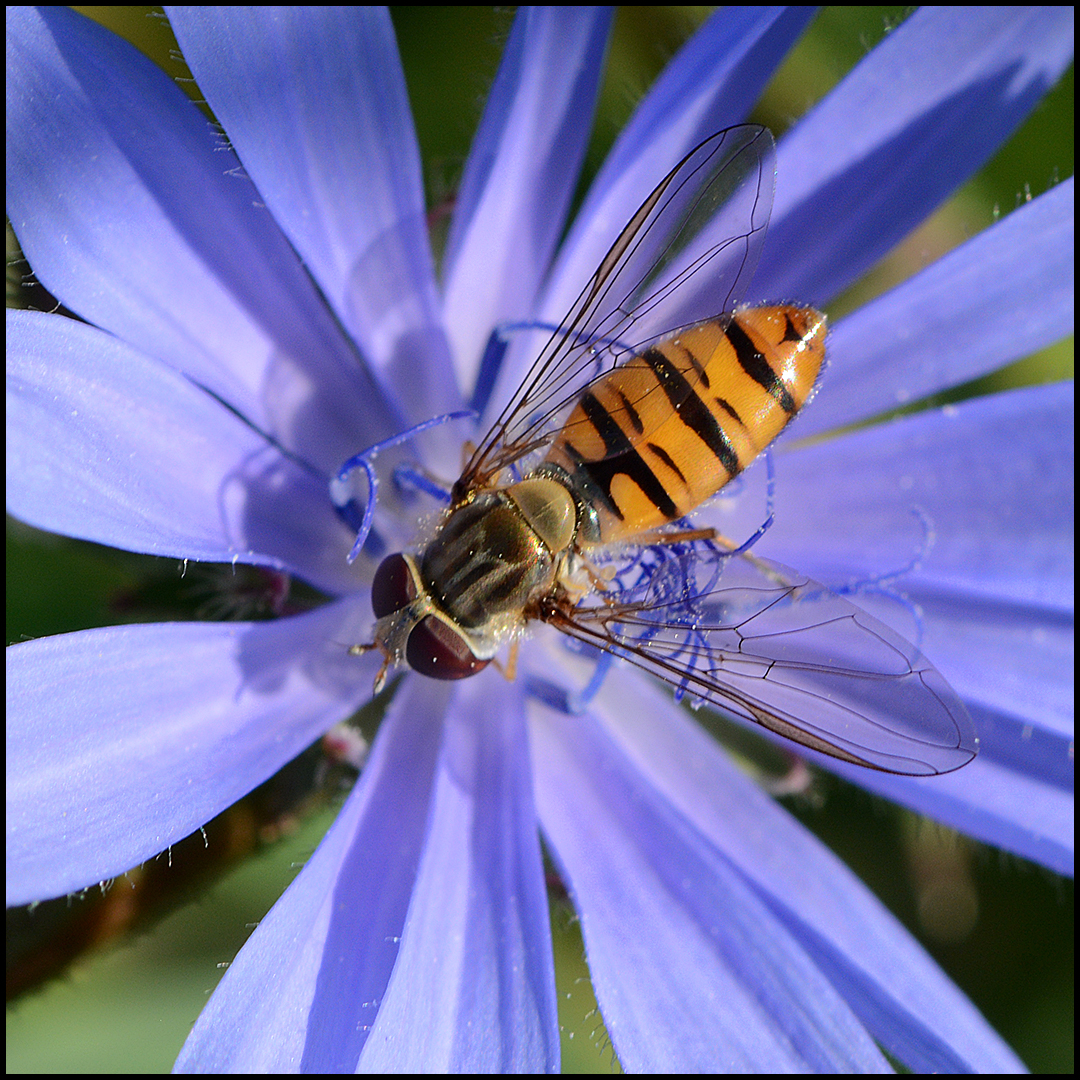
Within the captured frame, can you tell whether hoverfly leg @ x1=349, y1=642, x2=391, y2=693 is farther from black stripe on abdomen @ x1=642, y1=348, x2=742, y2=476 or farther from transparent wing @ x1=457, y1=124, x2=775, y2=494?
black stripe on abdomen @ x1=642, y1=348, x2=742, y2=476

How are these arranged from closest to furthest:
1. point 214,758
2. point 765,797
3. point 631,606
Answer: point 214,758, point 631,606, point 765,797

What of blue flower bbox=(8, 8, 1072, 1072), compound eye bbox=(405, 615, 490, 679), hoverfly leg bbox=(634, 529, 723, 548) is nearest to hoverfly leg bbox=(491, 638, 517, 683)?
blue flower bbox=(8, 8, 1072, 1072)

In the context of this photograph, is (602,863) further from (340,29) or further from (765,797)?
(340,29)

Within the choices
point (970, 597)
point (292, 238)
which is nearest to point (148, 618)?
point (292, 238)

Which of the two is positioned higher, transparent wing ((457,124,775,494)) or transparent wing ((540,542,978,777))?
transparent wing ((457,124,775,494))

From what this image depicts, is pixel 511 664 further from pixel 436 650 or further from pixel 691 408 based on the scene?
pixel 691 408
